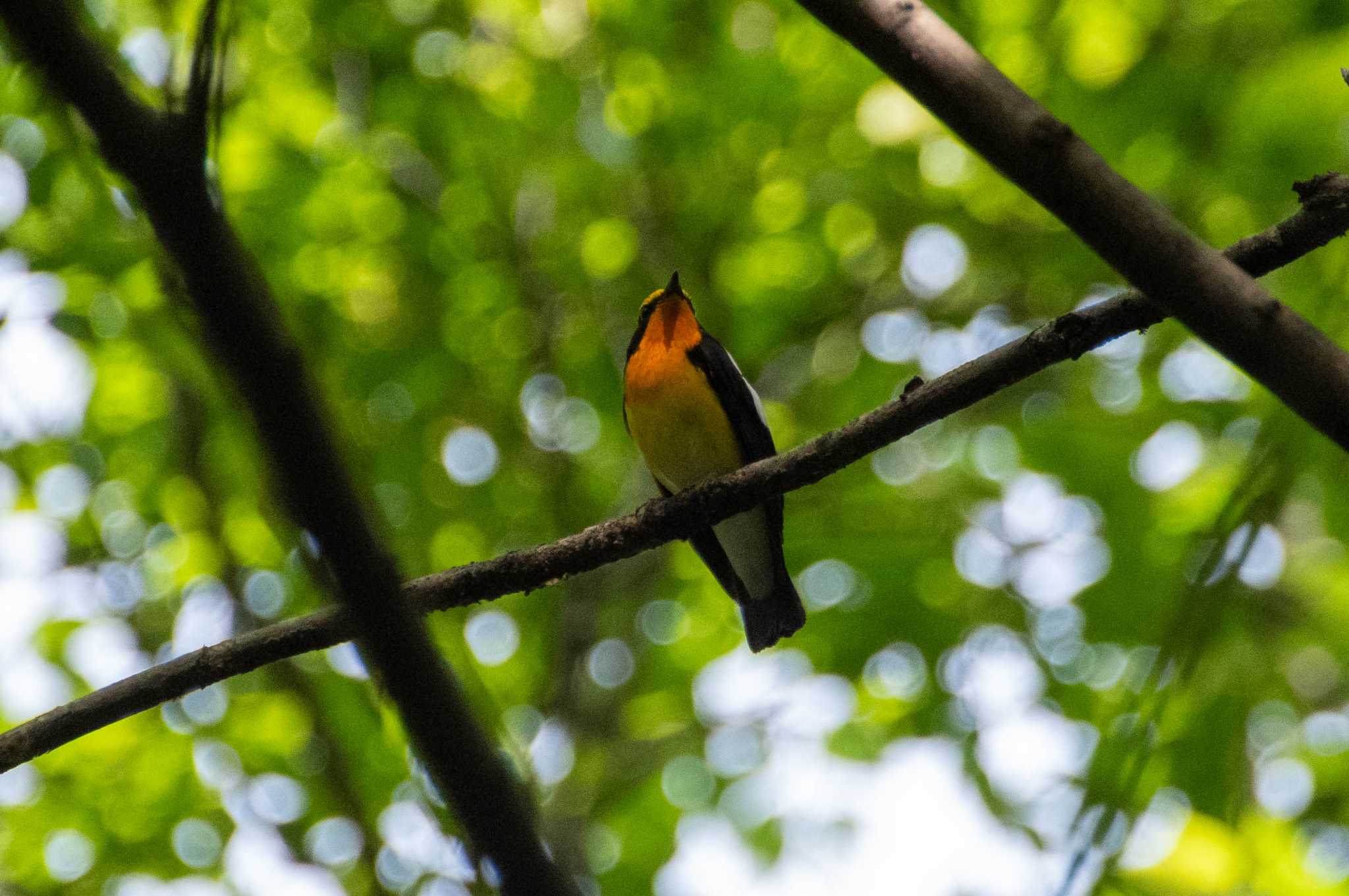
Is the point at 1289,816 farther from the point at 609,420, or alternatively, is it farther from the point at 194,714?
the point at 194,714

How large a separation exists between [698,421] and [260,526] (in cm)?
286

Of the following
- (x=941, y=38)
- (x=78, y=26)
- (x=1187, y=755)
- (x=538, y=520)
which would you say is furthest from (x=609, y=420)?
(x=78, y=26)

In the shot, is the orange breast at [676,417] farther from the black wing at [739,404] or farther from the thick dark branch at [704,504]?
the thick dark branch at [704,504]

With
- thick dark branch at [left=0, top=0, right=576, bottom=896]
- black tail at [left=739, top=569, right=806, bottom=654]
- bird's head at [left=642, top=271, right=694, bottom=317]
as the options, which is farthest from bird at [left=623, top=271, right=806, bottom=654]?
thick dark branch at [left=0, top=0, right=576, bottom=896]

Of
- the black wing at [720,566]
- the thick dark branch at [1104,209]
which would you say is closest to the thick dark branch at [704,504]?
the thick dark branch at [1104,209]

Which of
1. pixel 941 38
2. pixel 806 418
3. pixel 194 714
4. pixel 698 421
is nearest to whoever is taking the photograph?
pixel 941 38

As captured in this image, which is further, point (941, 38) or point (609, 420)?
point (609, 420)

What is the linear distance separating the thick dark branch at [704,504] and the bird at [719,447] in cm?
162

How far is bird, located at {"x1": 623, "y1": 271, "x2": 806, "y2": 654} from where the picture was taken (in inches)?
208

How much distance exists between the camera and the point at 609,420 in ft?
25.1

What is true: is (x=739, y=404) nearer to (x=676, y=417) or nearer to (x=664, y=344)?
(x=676, y=417)

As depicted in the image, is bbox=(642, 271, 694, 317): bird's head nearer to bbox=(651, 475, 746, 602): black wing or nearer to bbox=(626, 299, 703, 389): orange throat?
bbox=(626, 299, 703, 389): orange throat

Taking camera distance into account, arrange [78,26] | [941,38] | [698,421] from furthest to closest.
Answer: [698,421], [941,38], [78,26]

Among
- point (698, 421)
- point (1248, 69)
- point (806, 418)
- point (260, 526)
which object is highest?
point (1248, 69)
